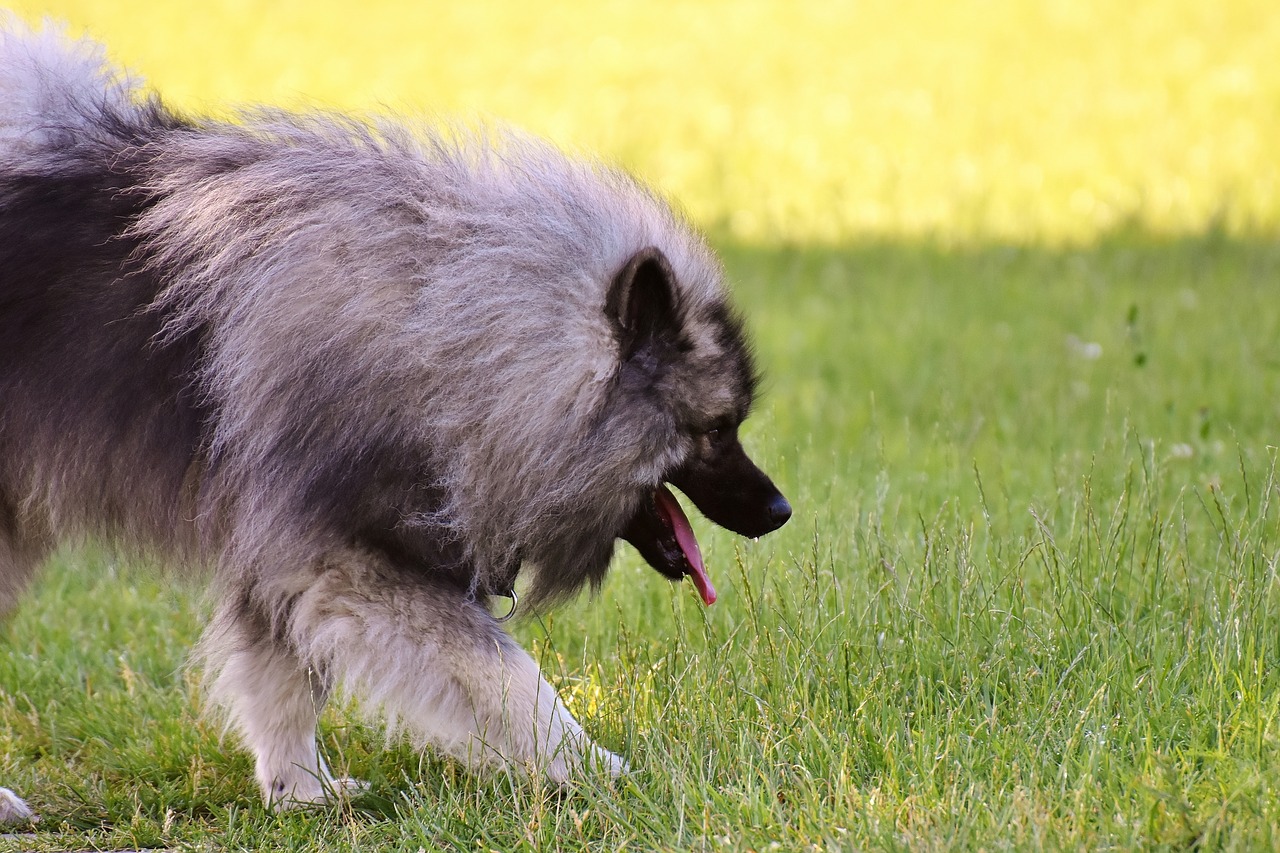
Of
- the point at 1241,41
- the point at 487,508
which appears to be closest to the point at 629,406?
the point at 487,508

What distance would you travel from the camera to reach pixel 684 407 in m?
3.24

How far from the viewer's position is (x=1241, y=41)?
45.1ft

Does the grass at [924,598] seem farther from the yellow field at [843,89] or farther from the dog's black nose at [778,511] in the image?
the dog's black nose at [778,511]

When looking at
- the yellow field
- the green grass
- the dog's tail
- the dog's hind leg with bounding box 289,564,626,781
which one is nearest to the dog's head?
the green grass

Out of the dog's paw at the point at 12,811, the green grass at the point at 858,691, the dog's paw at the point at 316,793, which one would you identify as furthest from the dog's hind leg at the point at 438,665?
the dog's paw at the point at 12,811

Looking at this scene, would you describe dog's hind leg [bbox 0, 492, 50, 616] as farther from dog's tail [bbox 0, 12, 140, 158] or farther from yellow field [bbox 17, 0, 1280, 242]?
yellow field [bbox 17, 0, 1280, 242]

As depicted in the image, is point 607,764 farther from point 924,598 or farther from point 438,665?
point 924,598

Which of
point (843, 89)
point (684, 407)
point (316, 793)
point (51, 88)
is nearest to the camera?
point (684, 407)

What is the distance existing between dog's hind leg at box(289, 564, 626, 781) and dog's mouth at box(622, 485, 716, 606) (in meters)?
0.49

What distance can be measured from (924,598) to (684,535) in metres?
0.69

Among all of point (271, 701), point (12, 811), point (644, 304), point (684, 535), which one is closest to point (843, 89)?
point (684, 535)

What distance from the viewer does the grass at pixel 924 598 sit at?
2900 mm

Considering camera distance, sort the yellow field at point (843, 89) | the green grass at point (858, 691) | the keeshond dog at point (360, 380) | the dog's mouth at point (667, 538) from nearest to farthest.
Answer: the green grass at point (858, 691) < the keeshond dog at point (360, 380) < the dog's mouth at point (667, 538) < the yellow field at point (843, 89)

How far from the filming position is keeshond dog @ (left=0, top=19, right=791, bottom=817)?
305 cm
